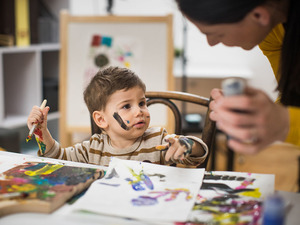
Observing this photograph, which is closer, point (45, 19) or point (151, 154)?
point (151, 154)

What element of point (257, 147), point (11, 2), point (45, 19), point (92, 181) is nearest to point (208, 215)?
point (257, 147)

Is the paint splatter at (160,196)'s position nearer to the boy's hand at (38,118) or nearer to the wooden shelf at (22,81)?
the boy's hand at (38,118)

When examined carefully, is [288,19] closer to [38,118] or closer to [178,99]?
[178,99]

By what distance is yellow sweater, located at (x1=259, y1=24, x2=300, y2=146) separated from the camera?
2.62 feet

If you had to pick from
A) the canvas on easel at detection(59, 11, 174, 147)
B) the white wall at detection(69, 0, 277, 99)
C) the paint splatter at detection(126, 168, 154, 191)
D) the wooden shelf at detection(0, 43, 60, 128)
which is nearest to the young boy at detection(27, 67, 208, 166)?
the paint splatter at detection(126, 168, 154, 191)

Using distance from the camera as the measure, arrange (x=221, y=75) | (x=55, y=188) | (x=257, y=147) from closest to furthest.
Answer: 1. (x=257, y=147)
2. (x=55, y=188)
3. (x=221, y=75)

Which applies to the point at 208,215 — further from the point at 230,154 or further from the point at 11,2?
the point at 11,2

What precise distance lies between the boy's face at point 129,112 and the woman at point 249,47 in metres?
0.29

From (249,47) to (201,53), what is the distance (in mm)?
2533

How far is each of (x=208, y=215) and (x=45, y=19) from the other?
96.9 inches

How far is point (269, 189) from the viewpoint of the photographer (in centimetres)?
86

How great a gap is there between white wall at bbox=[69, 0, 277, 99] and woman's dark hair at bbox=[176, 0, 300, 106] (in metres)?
2.39

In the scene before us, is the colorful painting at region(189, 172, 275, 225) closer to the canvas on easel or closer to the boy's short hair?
the boy's short hair

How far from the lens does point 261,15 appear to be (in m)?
0.84
